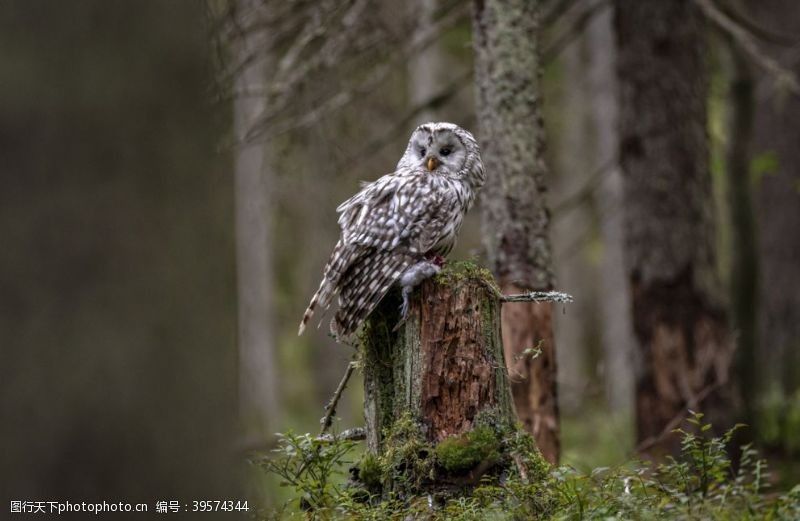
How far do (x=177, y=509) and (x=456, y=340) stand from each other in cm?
197

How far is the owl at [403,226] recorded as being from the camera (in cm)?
514

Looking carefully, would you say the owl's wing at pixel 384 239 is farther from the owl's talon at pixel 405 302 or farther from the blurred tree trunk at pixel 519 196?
the blurred tree trunk at pixel 519 196

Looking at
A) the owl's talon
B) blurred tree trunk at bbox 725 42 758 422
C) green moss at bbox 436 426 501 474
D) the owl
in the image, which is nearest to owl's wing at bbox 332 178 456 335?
the owl

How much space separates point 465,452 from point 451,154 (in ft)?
7.03

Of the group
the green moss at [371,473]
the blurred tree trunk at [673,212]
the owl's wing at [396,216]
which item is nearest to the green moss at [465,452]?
the green moss at [371,473]

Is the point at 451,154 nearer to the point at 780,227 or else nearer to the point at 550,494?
the point at 550,494

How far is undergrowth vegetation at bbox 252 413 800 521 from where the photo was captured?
4039 mm

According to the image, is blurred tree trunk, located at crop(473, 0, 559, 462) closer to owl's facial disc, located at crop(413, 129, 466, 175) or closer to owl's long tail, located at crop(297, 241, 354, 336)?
owl's facial disc, located at crop(413, 129, 466, 175)

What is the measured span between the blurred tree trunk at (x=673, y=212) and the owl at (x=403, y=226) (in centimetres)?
295

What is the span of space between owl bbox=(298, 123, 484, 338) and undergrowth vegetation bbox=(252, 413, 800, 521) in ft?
2.52

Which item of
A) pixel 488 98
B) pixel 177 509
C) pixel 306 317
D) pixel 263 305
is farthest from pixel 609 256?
pixel 177 509

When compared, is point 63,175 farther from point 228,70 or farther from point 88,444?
point 228,70

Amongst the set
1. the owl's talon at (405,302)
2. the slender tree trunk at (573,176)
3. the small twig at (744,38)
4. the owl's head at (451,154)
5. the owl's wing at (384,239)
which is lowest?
the owl's talon at (405,302)

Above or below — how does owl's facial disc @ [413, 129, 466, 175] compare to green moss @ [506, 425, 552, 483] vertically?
above
